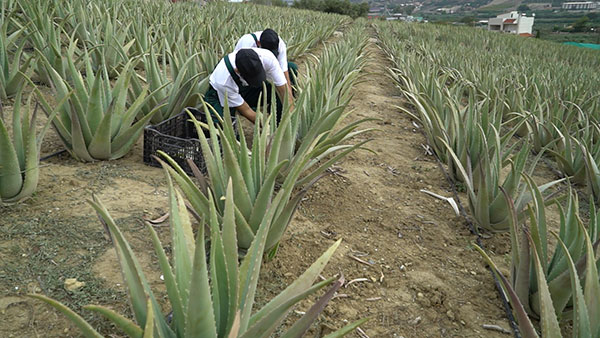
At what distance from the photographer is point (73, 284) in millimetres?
1391

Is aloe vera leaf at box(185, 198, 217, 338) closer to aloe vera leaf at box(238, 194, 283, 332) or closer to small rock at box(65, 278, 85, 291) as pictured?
aloe vera leaf at box(238, 194, 283, 332)

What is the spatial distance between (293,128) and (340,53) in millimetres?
3257

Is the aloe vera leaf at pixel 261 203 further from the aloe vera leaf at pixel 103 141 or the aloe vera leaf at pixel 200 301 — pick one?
the aloe vera leaf at pixel 103 141

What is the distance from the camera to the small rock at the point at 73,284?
1375 millimetres

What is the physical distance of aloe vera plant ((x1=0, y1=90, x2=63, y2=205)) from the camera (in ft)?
5.35

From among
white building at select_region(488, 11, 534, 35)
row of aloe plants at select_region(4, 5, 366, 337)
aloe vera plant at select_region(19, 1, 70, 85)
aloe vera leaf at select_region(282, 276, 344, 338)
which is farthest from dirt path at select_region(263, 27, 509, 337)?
white building at select_region(488, 11, 534, 35)

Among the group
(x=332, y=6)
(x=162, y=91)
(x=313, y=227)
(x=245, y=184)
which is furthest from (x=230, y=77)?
(x=332, y=6)

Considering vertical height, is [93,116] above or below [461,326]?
above

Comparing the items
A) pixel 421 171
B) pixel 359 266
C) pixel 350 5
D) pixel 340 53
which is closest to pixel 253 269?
pixel 359 266

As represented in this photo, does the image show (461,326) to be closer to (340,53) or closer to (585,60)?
(340,53)

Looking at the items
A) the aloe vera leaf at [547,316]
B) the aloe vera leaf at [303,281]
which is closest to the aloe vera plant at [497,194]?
the aloe vera leaf at [547,316]

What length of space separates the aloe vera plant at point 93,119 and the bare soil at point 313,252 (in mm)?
92

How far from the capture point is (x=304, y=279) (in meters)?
1.08

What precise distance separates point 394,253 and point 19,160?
5.59 ft
